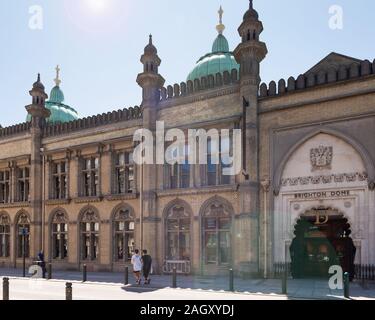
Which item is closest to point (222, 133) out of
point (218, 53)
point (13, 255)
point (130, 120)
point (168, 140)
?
point (168, 140)

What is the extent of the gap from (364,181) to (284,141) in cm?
390

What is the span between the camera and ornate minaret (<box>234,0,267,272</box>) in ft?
65.2

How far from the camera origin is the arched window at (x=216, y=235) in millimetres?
21203

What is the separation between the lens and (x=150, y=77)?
2367 centimetres

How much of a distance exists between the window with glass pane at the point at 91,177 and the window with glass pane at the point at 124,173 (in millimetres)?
1472

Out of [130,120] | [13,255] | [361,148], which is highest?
[130,120]

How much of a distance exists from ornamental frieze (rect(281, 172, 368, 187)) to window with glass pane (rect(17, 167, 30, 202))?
1798cm

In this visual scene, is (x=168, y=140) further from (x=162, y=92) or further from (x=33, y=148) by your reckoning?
(x=33, y=148)

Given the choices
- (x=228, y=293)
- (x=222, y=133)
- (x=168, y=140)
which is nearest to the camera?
(x=228, y=293)

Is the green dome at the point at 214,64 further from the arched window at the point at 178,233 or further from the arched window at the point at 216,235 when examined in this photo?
the arched window at the point at 216,235

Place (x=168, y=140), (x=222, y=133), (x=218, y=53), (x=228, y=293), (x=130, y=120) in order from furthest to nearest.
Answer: (x=218, y=53), (x=130, y=120), (x=168, y=140), (x=222, y=133), (x=228, y=293)

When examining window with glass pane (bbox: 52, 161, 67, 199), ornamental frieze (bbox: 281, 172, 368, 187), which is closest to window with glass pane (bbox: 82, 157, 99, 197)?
window with glass pane (bbox: 52, 161, 67, 199)

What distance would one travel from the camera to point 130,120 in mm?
24641

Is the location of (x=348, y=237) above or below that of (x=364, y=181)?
below
